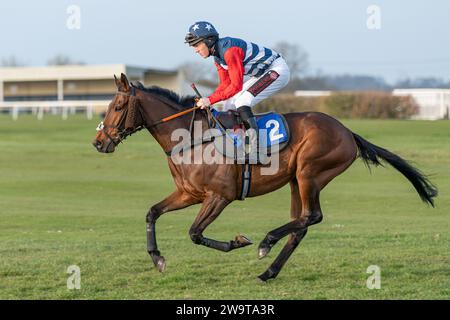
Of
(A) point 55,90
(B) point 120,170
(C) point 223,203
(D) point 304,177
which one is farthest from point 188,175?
(A) point 55,90

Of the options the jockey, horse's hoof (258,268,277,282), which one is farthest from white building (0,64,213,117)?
horse's hoof (258,268,277,282)

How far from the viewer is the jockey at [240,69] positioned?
854 cm

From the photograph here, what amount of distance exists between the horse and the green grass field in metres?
0.45

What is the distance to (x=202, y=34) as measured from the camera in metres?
8.55

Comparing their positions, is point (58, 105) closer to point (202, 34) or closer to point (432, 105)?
point (432, 105)

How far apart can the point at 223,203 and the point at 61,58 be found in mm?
97683

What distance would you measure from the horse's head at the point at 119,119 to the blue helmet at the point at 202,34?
0.82 meters

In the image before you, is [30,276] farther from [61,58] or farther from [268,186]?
[61,58]

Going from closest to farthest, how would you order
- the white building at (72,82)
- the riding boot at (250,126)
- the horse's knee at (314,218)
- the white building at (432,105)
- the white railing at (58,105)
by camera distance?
the riding boot at (250,126) → the horse's knee at (314,218) → the white building at (432,105) → the white railing at (58,105) → the white building at (72,82)

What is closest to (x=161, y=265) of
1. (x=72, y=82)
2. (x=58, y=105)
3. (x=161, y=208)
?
(x=161, y=208)

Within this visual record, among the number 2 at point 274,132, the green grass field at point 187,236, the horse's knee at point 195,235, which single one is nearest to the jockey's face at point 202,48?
the number 2 at point 274,132

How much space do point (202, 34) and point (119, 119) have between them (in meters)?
1.26

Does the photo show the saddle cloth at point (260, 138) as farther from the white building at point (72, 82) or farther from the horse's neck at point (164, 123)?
the white building at point (72, 82)

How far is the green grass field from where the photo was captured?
8117 millimetres
